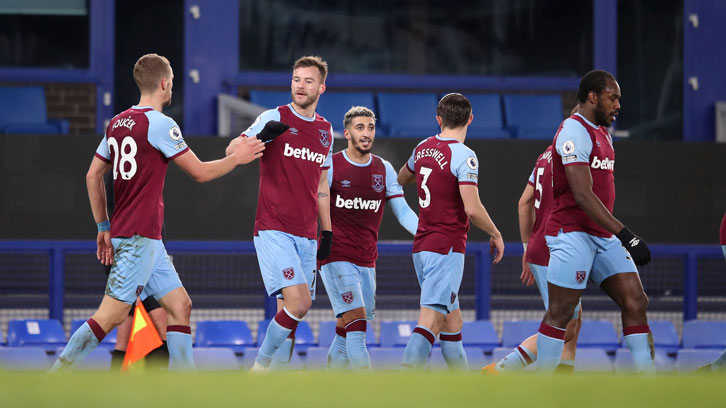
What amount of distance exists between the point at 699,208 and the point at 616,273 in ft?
22.8

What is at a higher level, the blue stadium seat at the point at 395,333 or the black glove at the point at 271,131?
the black glove at the point at 271,131

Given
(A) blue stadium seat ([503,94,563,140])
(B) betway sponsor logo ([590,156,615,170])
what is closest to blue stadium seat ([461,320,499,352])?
(B) betway sponsor logo ([590,156,615,170])

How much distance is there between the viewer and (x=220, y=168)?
18.6 feet

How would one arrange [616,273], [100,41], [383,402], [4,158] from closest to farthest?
[383,402], [616,273], [4,158], [100,41]

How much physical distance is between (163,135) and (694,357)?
5.16m

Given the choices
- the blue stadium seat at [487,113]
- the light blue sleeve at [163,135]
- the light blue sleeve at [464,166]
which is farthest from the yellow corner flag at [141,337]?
the blue stadium seat at [487,113]

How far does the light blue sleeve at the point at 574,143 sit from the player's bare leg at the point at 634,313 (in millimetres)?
713

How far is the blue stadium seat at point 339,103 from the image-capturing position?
1373 centimetres

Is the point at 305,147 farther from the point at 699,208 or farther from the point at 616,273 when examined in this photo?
the point at 699,208

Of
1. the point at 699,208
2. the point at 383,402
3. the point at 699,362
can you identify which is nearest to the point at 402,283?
the point at 699,362

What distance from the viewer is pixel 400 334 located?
8.88 metres

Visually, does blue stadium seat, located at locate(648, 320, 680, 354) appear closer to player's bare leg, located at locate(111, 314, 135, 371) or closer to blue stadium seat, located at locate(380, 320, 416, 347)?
blue stadium seat, located at locate(380, 320, 416, 347)

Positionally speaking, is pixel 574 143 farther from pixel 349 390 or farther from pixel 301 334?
pixel 349 390

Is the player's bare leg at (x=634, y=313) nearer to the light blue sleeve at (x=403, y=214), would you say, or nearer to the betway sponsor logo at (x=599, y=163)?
the betway sponsor logo at (x=599, y=163)
